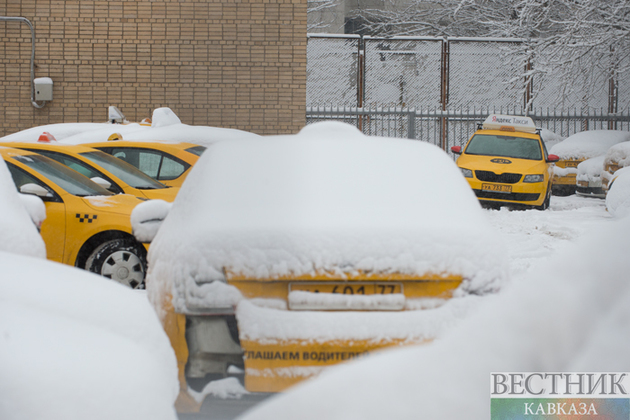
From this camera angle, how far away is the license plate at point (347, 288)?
2.76 m

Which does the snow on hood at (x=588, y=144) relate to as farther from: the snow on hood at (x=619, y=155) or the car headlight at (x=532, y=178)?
the car headlight at (x=532, y=178)

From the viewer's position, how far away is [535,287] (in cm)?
111

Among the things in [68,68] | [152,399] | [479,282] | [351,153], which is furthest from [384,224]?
[68,68]

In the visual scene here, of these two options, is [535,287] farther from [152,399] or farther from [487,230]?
[487,230]

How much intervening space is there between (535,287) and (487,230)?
2.02 m

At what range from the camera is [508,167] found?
42.6 ft

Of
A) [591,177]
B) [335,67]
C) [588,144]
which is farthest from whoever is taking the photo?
[335,67]

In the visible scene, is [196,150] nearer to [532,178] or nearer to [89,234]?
[89,234]

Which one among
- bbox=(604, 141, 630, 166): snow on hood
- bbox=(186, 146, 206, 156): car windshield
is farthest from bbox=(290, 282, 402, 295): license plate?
bbox=(604, 141, 630, 166): snow on hood

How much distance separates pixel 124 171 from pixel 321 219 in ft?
18.4

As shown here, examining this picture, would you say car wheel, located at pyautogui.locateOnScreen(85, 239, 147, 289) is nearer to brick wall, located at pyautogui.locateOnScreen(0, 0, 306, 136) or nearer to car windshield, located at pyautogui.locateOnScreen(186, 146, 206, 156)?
car windshield, located at pyautogui.locateOnScreen(186, 146, 206, 156)

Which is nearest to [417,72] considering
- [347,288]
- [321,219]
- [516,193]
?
[516,193]

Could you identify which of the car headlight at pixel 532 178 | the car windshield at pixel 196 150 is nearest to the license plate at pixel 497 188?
the car headlight at pixel 532 178

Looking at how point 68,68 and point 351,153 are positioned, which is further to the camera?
point 68,68
